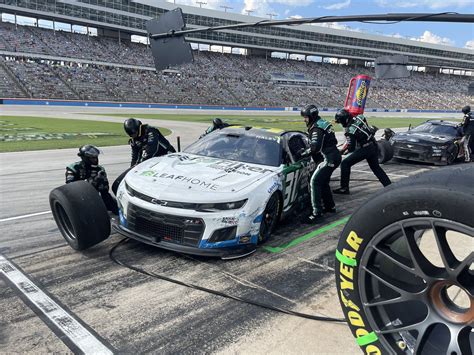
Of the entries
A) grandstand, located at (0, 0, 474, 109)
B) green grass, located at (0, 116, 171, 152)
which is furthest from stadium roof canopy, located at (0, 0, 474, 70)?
green grass, located at (0, 116, 171, 152)

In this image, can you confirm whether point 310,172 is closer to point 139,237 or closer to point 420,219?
point 139,237

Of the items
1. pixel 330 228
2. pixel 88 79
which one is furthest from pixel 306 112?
pixel 88 79

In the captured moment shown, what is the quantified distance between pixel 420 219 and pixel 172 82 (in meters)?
54.4

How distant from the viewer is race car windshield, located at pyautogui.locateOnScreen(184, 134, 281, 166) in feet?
17.9

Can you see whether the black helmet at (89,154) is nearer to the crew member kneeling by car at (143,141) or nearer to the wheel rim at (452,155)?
the crew member kneeling by car at (143,141)

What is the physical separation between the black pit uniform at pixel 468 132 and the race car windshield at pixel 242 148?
8938mm

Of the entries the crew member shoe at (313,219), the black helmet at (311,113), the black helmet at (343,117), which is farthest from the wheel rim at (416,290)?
the black helmet at (343,117)

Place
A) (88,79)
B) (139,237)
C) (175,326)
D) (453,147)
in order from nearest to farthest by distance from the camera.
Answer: (175,326)
(139,237)
(453,147)
(88,79)

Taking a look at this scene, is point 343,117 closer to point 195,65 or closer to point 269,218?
point 269,218

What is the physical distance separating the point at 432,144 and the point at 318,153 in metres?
7.15

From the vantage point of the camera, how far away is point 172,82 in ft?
177

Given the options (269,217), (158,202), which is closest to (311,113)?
(269,217)

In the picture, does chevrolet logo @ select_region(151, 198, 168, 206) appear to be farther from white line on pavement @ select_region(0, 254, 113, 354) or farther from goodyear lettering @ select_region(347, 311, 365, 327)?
goodyear lettering @ select_region(347, 311, 365, 327)

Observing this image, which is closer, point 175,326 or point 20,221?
point 175,326
